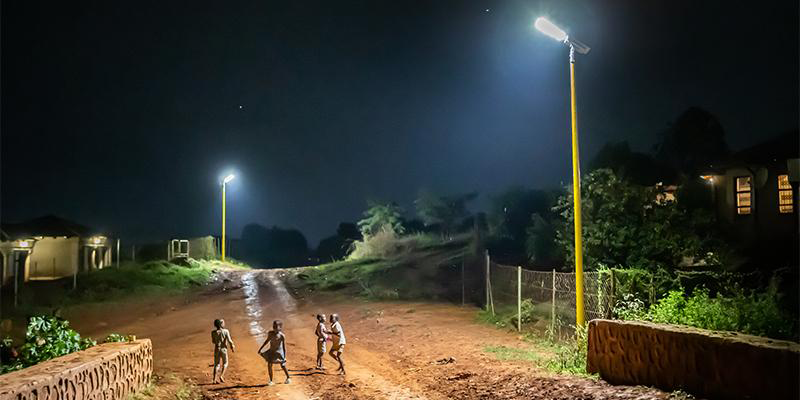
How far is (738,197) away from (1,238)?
108 feet

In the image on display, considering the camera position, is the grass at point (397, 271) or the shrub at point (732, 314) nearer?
the shrub at point (732, 314)

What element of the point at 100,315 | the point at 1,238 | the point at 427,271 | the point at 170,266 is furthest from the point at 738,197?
the point at 1,238

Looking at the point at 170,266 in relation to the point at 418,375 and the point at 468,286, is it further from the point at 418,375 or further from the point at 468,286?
the point at 418,375

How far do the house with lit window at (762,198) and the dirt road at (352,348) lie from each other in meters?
12.0

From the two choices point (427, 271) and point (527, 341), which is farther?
point (427, 271)

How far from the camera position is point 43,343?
9.35 meters

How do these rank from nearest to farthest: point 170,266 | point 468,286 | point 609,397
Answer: point 609,397 < point 468,286 < point 170,266

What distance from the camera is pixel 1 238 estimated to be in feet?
96.7

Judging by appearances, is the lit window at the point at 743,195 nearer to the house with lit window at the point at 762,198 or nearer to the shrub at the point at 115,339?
the house with lit window at the point at 762,198

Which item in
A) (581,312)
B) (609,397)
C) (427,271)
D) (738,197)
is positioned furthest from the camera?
(427,271)

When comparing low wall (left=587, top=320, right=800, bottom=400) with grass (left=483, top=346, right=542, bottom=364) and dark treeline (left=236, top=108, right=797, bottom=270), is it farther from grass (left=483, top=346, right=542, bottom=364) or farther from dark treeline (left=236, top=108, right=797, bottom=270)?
dark treeline (left=236, top=108, right=797, bottom=270)

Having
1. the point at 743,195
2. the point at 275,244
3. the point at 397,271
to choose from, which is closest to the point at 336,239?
the point at 275,244

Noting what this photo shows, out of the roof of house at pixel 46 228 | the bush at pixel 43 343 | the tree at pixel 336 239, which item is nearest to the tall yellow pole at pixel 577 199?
the bush at pixel 43 343

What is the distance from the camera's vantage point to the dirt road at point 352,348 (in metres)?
11.1
